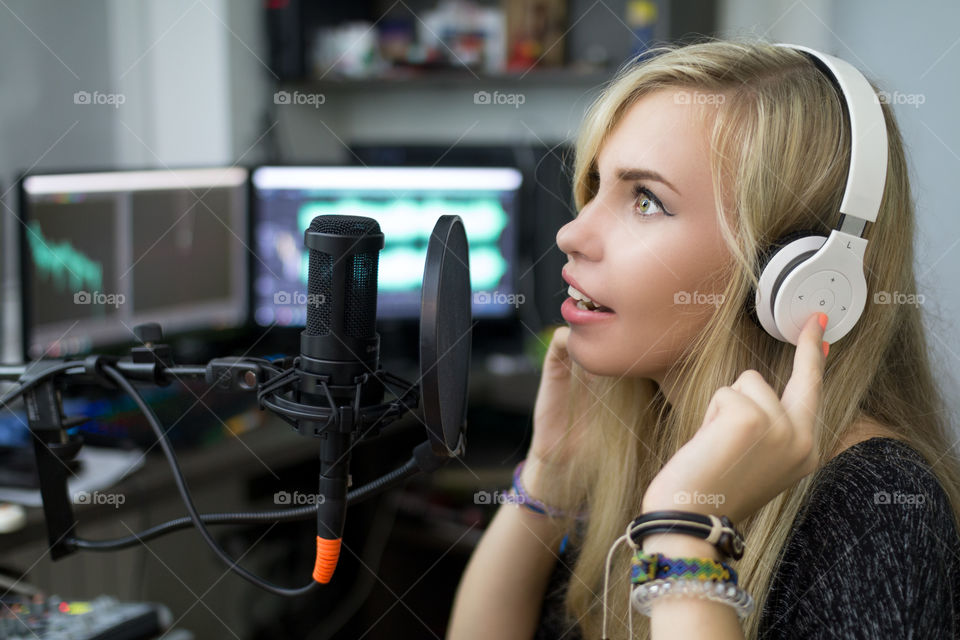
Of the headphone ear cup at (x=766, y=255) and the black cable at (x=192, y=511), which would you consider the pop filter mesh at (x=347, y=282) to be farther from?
the headphone ear cup at (x=766, y=255)

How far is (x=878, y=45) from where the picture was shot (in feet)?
6.97

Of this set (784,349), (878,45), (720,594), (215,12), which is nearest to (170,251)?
(215,12)

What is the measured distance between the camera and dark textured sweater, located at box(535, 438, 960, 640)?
77cm

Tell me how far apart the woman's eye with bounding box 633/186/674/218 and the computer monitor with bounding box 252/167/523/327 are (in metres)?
1.24

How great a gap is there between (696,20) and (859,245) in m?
1.86

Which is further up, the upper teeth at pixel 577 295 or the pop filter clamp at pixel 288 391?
the upper teeth at pixel 577 295

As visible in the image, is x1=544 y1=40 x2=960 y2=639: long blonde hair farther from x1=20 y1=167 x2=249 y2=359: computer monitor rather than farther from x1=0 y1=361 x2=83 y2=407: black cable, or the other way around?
x1=20 y1=167 x2=249 y2=359: computer monitor

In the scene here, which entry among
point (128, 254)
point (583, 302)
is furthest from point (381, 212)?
point (583, 302)

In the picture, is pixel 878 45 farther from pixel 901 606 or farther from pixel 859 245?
pixel 901 606

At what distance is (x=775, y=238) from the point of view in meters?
0.88

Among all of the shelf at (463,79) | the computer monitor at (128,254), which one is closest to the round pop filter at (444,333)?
the computer monitor at (128,254)

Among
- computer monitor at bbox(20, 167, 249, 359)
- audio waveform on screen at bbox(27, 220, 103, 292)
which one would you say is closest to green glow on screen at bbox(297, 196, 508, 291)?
computer monitor at bbox(20, 167, 249, 359)

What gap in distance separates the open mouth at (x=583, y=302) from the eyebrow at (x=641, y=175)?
0.13 m

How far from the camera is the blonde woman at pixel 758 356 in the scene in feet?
2.43
